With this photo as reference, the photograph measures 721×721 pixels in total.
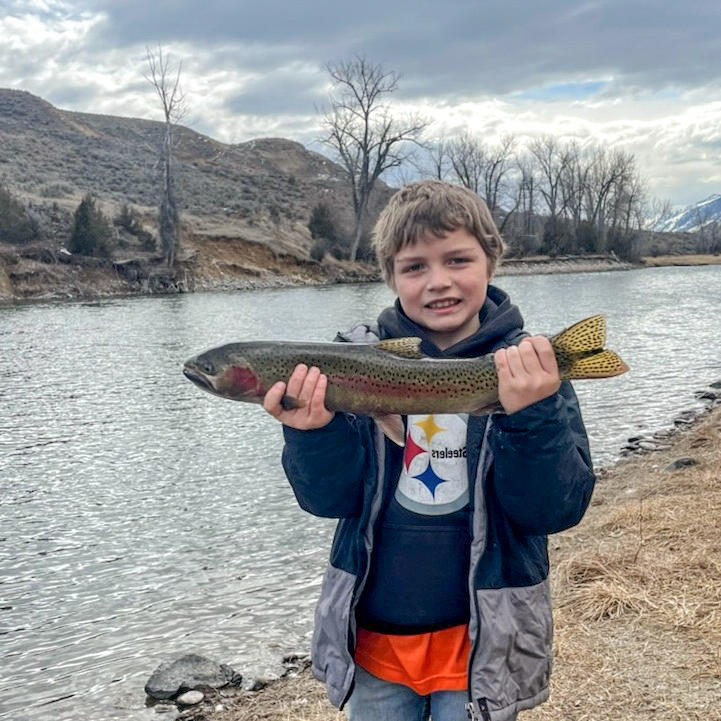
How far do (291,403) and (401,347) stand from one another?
1.27 feet

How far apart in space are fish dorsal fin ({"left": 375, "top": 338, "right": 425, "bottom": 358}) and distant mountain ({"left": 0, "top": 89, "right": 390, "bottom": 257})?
160 ft

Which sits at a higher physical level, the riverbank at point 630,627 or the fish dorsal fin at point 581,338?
the fish dorsal fin at point 581,338

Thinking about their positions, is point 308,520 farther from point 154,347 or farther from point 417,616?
point 154,347

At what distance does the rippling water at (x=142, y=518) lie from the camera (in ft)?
19.1

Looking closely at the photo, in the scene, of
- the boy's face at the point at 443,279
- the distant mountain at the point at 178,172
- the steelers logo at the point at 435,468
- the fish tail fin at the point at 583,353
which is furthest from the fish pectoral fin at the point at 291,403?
the distant mountain at the point at 178,172

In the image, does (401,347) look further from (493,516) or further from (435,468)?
(493,516)

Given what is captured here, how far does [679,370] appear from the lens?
1744 cm

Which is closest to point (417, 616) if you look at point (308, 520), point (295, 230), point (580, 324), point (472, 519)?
point (472, 519)

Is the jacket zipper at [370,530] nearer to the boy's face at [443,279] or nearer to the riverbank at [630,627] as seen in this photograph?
the boy's face at [443,279]

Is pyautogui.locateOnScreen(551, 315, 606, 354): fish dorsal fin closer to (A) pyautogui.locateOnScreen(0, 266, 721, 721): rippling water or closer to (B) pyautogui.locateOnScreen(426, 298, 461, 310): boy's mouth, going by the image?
(B) pyautogui.locateOnScreen(426, 298, 461, 310): boy's mouth

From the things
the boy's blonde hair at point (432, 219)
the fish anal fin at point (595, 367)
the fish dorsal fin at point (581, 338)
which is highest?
the boy's blonde hair at point (432, 219)

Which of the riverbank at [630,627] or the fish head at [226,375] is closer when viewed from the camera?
the fish head at [226,375]

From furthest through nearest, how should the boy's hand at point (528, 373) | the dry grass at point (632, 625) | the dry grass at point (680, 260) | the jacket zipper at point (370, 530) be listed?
the dry grass at point (680, 260), the dry grass at point (632, 625), the jacket zipper at point (370, 530), the boy's hand at point (528, 373)

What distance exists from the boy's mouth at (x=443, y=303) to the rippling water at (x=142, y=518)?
3497 millimetres
